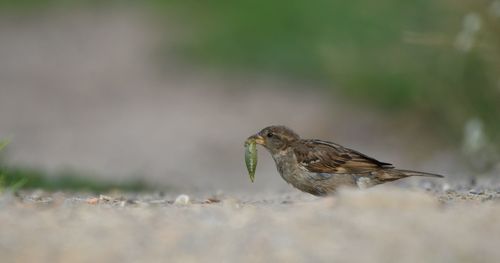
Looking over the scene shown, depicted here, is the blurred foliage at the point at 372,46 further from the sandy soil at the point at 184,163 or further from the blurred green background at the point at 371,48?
the sandy soil at the point at 184,163

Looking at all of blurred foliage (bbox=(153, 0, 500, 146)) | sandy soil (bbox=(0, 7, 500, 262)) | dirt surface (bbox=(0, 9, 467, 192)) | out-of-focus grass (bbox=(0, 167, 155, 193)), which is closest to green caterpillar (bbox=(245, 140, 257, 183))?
sandy soil (bbox=(0, 7, 500, 262))

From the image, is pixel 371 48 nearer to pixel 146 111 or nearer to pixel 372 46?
pixel 372 46

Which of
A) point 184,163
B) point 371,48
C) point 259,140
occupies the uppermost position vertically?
point 371,48

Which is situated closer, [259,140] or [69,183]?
[259,140]

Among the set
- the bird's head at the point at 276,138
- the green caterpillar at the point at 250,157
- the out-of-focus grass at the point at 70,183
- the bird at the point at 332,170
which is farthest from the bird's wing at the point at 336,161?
the out-of-focus grass at the point at 70,183

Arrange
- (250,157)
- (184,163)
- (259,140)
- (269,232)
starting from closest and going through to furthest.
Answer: (269,232), (250,157), (259,140), (184,163)

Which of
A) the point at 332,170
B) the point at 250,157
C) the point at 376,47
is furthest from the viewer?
the point at 376,47

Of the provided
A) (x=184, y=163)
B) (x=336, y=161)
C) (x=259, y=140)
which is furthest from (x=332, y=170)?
(x=184, y=163)

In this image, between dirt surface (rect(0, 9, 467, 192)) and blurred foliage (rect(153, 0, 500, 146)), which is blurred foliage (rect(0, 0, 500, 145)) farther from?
dirt surface (rect(0, 9, 467, 192))
